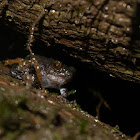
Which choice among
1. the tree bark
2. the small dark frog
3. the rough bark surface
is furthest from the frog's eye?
the rough bark surface

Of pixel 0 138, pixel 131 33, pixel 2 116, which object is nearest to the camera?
pixel 0 138

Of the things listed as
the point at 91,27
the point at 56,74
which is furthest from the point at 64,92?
the point at 91,27

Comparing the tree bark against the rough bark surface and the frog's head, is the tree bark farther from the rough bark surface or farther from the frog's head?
the rough bark surface

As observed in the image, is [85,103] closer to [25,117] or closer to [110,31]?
[110,31]

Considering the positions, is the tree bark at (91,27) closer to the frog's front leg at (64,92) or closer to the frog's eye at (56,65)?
the frog's eye at (56,65)

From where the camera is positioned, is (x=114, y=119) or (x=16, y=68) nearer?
(x=16, y=68)

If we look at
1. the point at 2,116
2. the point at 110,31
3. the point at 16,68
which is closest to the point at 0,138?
the point at 2,116

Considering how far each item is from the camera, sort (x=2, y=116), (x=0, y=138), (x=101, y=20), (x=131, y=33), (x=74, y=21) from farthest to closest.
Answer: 1. (x=74, y=21)
2. (x=101, y=20)
3. (x=131, y=33)
4. (x=2, y=116)
5. (x=0, y=138)
